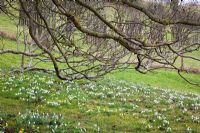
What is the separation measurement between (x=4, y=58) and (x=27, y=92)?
1992cm

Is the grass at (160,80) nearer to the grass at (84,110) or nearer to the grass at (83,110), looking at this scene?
the grass at (84,110)

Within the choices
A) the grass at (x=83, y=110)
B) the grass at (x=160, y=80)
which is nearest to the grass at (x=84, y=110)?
the grass at (x=83, y=110)

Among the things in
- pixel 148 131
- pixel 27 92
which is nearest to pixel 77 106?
pixel 27 92

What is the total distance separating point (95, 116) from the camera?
15.5 meters

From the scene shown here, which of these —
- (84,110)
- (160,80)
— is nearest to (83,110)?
(84,110)

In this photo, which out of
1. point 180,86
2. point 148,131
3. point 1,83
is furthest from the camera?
point 180,86

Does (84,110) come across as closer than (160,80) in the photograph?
Yes

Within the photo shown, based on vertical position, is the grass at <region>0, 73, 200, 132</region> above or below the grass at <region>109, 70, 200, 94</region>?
above

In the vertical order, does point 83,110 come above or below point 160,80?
above

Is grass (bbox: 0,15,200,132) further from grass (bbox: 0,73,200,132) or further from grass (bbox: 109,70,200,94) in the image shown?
grass (bbox: 109,70,200,94)

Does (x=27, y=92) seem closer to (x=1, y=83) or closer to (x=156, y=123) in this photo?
(x=1, y=83)

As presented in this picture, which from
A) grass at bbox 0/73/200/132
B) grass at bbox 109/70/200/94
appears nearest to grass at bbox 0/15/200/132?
grass at bbox 0/73/200/132

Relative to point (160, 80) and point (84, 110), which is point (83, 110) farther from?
point (160, 80)

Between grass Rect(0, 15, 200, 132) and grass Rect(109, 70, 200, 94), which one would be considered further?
grass Rect(109, 70, 200, 94)
